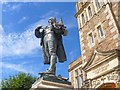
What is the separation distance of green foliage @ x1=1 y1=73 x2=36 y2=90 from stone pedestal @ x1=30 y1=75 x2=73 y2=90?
22.0 metres

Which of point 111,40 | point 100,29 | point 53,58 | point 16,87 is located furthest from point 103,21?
point 16,87

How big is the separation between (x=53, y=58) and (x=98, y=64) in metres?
9.74

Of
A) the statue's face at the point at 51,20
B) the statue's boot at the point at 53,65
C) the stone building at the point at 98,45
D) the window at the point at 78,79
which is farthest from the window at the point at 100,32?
the statue's boot at the point at 53,65

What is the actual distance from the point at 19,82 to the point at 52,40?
22.9 meters

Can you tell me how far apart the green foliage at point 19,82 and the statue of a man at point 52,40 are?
69.8ft

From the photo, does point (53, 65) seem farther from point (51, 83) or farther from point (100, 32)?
point (100, 32)

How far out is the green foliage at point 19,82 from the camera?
27.1 m

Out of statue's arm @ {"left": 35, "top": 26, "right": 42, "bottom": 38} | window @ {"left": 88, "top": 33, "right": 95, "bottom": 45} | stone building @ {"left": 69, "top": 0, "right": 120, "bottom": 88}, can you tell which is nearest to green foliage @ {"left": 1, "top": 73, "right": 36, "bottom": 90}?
stone building @ {"left": 69, "top": 0, "right": 120, "bottom": 88}

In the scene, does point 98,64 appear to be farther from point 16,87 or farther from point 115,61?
point 16,87

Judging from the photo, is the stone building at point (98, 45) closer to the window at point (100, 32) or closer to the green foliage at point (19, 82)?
the window at point (100, 32)

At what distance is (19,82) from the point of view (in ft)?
91.1

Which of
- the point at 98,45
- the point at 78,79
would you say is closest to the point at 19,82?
the point at 78,79

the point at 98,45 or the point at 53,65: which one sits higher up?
the point at 98,45

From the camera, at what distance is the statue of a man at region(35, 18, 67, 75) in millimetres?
5709
